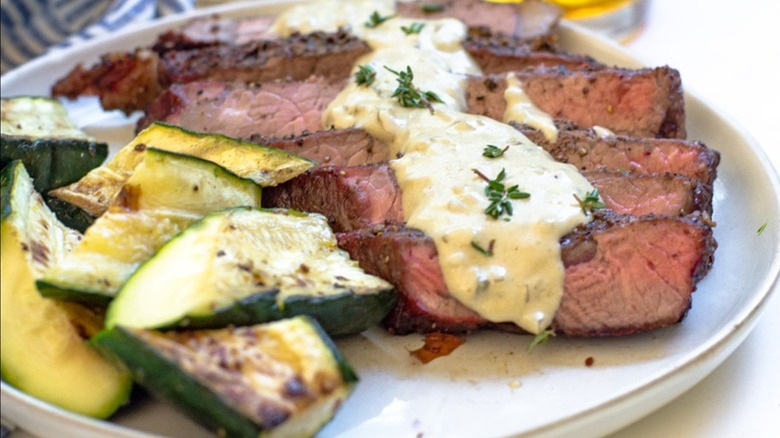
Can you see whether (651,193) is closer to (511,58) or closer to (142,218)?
(511,58)

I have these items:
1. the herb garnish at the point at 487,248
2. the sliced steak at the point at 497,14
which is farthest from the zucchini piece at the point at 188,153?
the sliced steak at the point at 497,14

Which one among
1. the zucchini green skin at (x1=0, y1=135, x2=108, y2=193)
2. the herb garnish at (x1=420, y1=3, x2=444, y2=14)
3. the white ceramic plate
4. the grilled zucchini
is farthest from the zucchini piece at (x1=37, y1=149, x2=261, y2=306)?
the herb garnish at (x1=420, y1=3, x2=444, y2=14)

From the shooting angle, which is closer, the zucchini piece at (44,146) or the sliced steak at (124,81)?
the zucchini piece at (44,146)

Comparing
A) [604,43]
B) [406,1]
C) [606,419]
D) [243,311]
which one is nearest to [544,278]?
[606,419]

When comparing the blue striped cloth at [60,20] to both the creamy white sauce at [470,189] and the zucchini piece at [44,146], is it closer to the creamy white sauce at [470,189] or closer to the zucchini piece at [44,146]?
the zucchini piece at [44,146]

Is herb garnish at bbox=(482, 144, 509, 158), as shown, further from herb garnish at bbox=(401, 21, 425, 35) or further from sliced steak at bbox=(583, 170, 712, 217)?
herb garnish at bbox=(401, 21, 425, 35)

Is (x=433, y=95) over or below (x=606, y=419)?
over

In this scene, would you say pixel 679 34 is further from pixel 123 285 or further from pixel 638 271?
pixel 123 285

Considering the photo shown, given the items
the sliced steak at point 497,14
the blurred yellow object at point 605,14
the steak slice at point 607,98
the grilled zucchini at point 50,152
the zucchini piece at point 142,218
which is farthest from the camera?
the blurred yellow object at point 605,14
